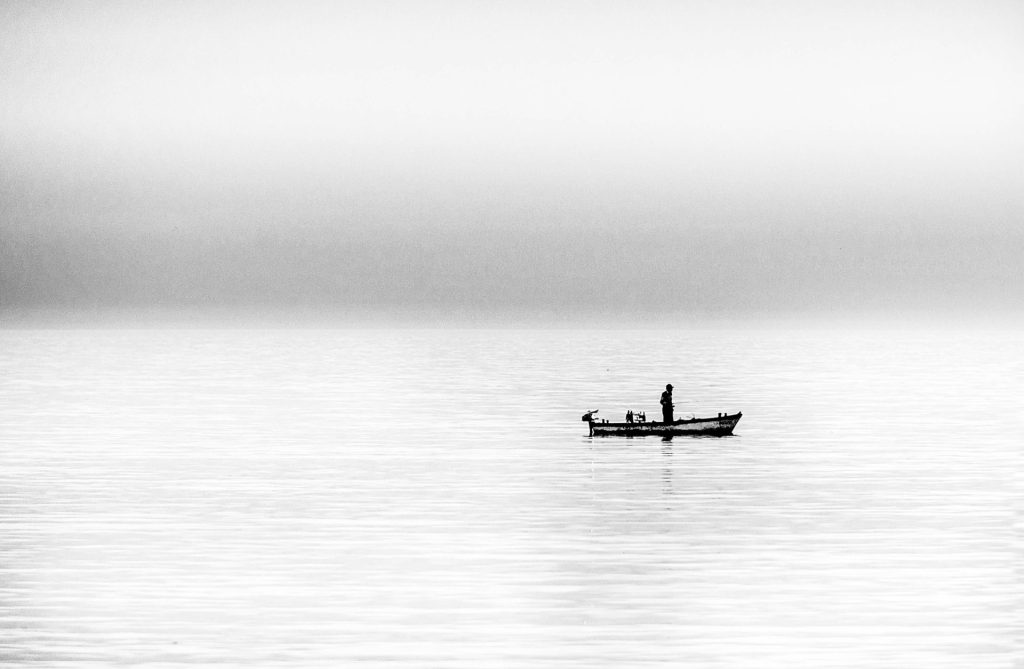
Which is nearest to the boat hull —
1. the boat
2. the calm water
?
the boat

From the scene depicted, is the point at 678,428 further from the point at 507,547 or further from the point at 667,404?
the point at 507,547

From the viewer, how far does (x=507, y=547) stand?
32.1 metres

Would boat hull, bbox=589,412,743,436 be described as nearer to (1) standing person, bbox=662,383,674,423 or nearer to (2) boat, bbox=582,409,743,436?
(2) boat, bbox=582,409,743,436

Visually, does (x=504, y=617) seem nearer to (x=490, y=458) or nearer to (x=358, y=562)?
(x=358, y=562)

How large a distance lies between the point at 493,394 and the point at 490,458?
5794cm

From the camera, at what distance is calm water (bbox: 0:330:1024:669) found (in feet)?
73.6

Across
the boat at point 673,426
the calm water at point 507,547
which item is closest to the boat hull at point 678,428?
the boat at point 673,426

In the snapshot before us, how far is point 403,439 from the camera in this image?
218 ft

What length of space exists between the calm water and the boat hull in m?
0.61

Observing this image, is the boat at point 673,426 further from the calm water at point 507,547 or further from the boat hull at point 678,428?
the calm water at point 507,547

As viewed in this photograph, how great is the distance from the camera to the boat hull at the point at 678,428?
2598 inches

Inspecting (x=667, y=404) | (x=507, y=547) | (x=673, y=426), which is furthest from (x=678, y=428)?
(x=507, y=547)

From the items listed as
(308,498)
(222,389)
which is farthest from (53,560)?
(222,389)

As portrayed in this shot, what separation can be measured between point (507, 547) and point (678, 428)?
113 feet
